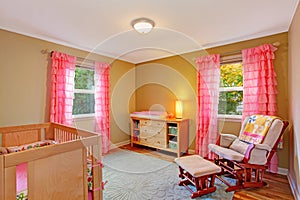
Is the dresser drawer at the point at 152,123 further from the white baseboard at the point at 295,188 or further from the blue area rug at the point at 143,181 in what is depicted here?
the white baseboard at the point at 295,188

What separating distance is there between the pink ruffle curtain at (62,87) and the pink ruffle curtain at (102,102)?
58 centimetres

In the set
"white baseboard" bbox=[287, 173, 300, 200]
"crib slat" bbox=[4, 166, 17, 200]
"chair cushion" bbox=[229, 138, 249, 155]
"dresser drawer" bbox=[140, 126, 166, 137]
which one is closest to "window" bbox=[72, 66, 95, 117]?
"dresser drawer" bbox=[140, 126, 166, 137]

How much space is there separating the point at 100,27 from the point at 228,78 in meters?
2.37

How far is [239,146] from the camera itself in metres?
2.51

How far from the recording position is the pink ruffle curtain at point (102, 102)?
3594mm

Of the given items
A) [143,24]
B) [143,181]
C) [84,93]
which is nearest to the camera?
[143,24]

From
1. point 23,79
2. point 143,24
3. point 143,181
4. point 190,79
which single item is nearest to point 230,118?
point 190,79

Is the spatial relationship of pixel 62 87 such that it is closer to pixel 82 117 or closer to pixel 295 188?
pixel 82 117

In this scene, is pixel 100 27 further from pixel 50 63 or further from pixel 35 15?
pixel 50 63

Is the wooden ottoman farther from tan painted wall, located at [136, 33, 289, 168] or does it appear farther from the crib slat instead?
the crib slat

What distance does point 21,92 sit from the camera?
2.58 metres

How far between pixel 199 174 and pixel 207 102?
1.61 meters

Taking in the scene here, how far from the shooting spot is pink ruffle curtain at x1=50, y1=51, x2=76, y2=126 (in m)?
2.86

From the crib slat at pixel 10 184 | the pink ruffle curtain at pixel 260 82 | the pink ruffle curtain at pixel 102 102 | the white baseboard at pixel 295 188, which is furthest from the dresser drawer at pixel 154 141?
the crib slat at pixel 10 184
